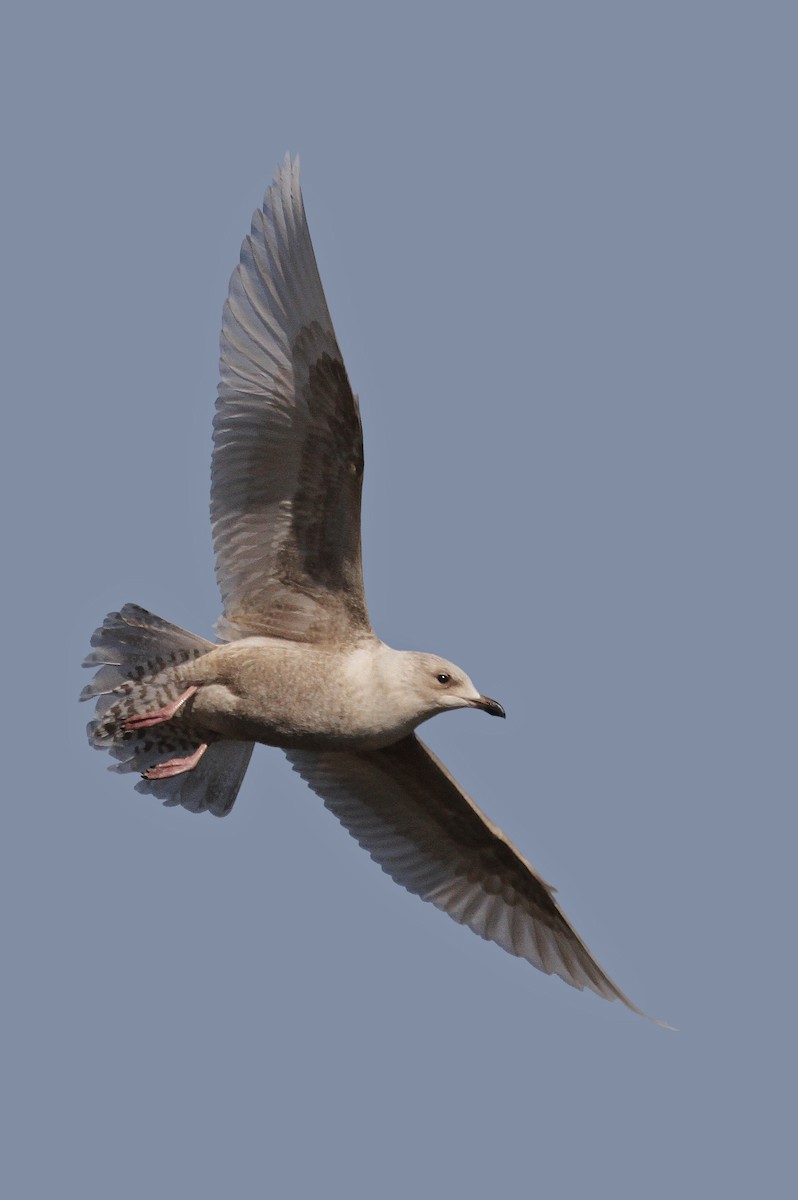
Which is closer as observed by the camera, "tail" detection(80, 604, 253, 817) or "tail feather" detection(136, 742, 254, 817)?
"tail" detection(80, 604, 253, 817)

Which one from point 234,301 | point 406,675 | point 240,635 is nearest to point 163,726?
point 240,635

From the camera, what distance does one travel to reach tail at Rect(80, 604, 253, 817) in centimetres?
1245

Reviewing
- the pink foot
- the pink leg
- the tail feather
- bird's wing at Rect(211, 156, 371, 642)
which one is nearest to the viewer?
bird's wing at Rect(211, 156, 371, 642)

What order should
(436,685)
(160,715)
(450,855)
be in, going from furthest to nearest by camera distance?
1. (450,855)
2. (160,715)
3. (436,685)

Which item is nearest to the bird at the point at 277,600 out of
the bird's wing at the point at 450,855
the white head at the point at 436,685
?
the white head at the point at 436,685

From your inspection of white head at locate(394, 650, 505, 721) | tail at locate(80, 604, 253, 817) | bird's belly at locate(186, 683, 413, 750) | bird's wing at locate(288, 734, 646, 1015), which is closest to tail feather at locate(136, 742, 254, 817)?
tail at locate(80, 604, 253, 817)

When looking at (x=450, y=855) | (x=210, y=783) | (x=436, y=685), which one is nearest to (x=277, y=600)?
(x=436, y=685)

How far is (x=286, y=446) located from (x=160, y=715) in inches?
62.4

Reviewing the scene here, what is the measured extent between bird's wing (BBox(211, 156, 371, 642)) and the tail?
466 millimetres

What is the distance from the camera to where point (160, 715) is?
40.3 ft

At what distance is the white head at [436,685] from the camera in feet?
39.3

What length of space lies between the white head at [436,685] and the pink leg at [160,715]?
1.20m

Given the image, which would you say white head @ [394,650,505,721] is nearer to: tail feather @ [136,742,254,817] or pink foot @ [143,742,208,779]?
pink foot @ [143,742,208,779]

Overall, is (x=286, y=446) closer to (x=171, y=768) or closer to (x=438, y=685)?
(x=438, y=685)
